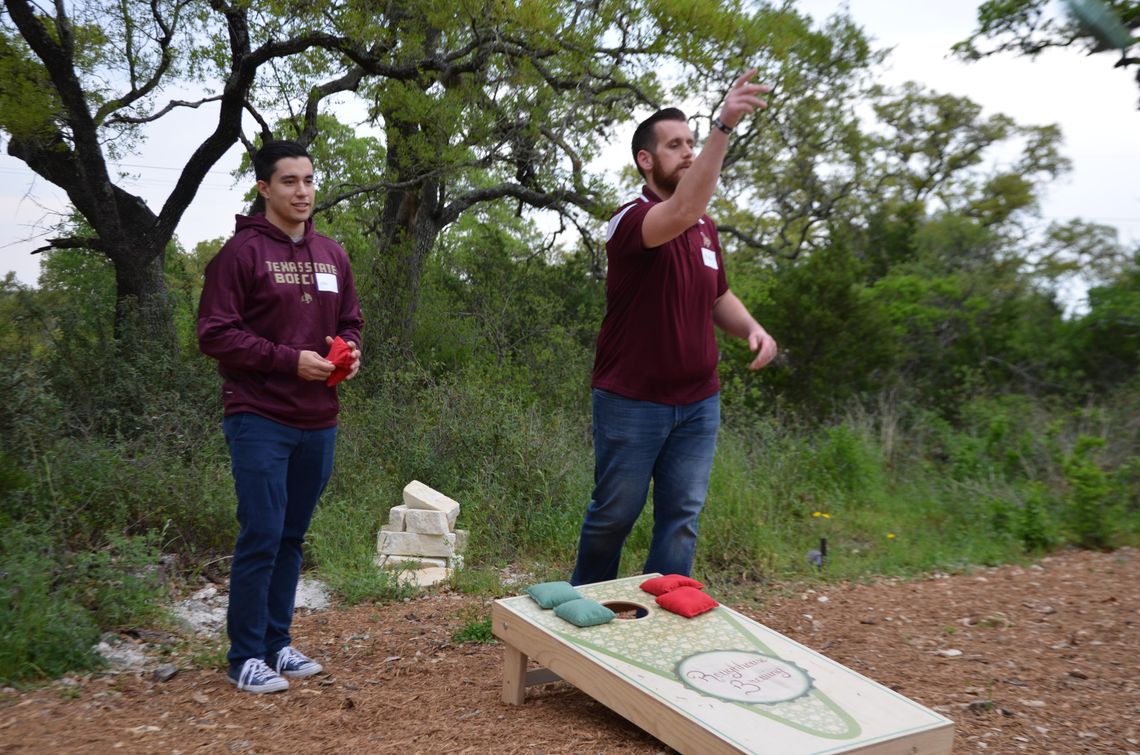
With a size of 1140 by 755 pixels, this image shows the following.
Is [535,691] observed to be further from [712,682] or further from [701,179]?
[701,179]

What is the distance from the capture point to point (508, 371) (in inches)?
390

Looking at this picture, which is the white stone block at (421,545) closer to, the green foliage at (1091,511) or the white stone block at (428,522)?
the white stone block at (428,522)

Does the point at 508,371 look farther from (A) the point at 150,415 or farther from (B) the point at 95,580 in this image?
(B) the point at 95,580

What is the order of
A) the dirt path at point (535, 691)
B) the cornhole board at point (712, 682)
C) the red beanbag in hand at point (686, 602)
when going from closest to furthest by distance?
the cornhole board at point (712, 682)
the dirt path at point (535, 691)
the red beanbag in hand at point (686, 602)

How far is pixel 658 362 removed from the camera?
3545 millimetres

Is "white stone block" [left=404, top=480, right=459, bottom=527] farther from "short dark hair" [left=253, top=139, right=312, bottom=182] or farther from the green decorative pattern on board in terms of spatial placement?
"short dark hair" [left=253, top=139, right=312, bottom=182]

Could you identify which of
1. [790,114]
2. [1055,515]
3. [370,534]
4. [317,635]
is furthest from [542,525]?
[790,114]

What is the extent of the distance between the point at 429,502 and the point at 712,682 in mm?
3515

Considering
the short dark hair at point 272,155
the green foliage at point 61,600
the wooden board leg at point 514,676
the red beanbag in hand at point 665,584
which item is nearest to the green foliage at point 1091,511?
the red beanbag in hand at point 665,584

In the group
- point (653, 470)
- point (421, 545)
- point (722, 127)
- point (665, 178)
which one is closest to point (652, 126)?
point (665, 178)

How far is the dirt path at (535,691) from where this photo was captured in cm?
308

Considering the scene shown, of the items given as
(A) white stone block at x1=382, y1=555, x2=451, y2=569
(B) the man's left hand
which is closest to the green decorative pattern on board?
(B) the man's left hand

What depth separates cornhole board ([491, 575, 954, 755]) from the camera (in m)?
2.54

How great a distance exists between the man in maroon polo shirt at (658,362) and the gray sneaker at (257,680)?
1.33 m
